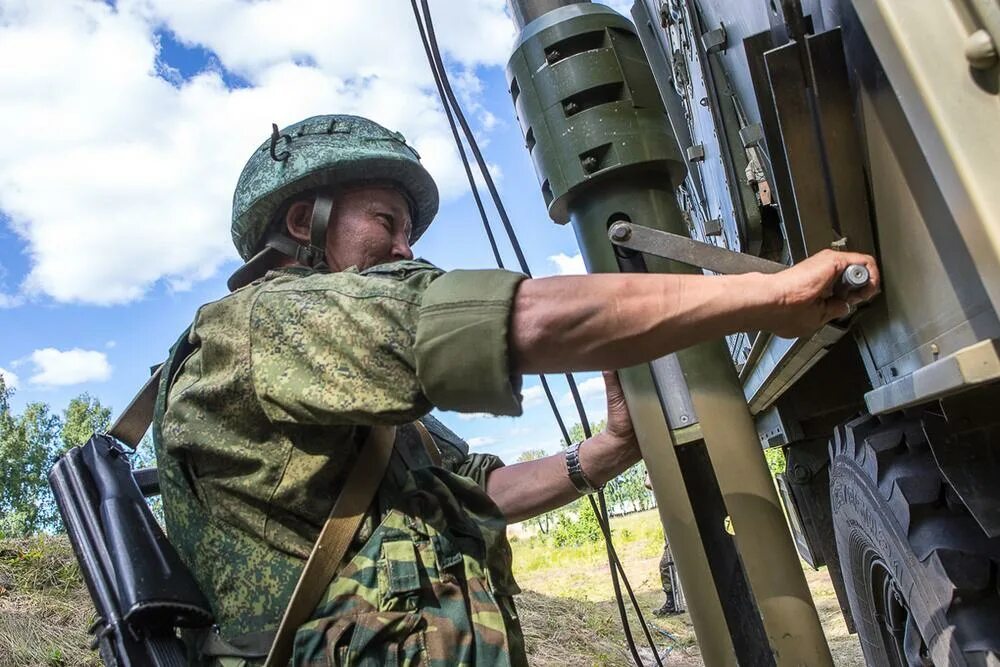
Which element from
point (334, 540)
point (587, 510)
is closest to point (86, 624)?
point (334, 540)

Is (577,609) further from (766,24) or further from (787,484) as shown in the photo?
(766,24)

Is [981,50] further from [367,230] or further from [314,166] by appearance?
[314,166]

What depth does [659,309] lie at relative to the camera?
1400 millimetres

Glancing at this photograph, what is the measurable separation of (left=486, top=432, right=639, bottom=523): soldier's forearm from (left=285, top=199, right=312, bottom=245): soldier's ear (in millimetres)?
1068

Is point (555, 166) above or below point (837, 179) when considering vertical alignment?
above

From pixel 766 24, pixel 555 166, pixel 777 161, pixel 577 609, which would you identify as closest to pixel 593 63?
pixel 555 166

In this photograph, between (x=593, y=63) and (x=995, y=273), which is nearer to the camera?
(x=995, y=273)

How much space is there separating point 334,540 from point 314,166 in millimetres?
1200

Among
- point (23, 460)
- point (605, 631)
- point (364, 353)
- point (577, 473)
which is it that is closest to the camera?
point (364, 353)

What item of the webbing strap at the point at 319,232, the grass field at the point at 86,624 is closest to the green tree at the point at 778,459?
the webbing strap at the point at 319,232

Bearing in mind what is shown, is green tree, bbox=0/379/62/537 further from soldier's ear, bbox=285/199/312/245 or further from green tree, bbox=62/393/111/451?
soldier's ear, bbox=285/199/312/245

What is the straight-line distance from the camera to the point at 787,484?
3.49 m

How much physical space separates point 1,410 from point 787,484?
1433 inches

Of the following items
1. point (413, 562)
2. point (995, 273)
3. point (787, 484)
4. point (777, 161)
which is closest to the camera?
point (995, 273)
